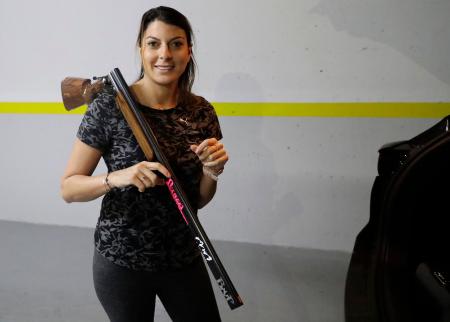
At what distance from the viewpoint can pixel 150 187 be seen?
3.83ft

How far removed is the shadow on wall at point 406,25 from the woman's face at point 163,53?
1.82m

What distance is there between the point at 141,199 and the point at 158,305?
1480 millimetres

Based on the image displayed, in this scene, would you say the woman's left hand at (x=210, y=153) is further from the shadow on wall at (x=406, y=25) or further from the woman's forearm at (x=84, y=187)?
the shadow on wall at (x=406, y=25)

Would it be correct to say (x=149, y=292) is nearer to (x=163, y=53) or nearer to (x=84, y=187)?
(x=84, y=187)

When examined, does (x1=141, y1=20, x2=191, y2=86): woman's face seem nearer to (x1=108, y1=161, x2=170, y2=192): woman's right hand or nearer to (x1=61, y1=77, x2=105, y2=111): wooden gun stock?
(x1=61, y1=77, x2=105, y2=111): wooden gun stock

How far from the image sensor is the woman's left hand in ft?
3.75

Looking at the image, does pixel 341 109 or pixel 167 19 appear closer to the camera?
pixel 167 19

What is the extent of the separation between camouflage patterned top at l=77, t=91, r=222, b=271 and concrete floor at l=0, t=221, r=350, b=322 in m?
1.23

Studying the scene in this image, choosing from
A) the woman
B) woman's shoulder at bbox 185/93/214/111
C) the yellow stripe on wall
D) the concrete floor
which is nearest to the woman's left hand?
the woman

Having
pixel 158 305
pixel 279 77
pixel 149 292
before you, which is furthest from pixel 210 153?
pixel 279 77

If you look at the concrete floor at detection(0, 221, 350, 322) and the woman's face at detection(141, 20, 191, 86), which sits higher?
the woman's face at detection(141, 20, 191, 86)

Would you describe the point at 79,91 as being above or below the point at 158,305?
above

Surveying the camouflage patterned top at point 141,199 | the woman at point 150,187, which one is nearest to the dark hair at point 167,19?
the woman at point 150,187

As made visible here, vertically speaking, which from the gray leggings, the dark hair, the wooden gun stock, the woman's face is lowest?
the gray leggings
